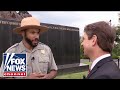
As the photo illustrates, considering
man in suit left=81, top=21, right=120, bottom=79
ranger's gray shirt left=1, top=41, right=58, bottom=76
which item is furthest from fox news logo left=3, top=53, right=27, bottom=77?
man in suit left=81, top=21, right=120, bottom=79

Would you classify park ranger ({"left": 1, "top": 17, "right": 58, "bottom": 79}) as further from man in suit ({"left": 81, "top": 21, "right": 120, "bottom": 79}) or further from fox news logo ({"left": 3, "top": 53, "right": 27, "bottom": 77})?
man in suit ({"left": 81, "top": 21, "right": 120, "bottom": 79})

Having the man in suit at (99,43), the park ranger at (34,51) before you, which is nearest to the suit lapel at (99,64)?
the man in suit at (99,43)

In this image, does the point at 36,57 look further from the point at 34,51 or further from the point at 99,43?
the point at 99,43

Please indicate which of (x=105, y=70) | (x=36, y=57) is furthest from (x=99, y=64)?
(x=36, y=57)

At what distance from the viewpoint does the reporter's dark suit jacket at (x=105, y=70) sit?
55.1 inches

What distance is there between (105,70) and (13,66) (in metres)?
1.52

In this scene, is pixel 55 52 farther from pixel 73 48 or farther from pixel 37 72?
pixel 37 72

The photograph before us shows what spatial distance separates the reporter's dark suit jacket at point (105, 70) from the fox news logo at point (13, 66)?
4.54 ft

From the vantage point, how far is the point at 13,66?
→ 281 cm

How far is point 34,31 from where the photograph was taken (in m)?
2.91
